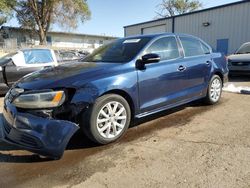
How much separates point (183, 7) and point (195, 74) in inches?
1841

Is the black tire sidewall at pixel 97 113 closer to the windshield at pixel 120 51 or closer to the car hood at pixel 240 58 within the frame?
the windshield at pixel 120 51

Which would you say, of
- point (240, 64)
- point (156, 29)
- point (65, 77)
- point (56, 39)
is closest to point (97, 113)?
point (65, 77)

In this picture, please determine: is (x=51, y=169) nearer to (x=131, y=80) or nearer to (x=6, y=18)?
(x=131, y=80)

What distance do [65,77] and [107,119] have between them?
31.8 inches

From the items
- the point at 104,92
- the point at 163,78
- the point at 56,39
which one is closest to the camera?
the point at 104,92

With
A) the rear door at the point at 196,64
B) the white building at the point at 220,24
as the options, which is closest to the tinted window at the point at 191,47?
the rear door at the point at 196,64

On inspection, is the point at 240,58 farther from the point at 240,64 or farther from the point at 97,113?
the point at 97,113

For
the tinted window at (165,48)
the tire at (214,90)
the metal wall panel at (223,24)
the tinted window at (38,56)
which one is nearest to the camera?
the tinted window at (165,48)

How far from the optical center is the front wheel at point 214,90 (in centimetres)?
579

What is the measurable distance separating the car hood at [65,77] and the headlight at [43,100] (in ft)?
0.39

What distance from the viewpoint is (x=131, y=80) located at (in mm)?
4008

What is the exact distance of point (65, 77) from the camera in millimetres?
3621

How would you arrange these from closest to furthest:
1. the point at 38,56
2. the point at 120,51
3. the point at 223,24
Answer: the point at 120,51 < the point at 38,56 < the point at 223,24

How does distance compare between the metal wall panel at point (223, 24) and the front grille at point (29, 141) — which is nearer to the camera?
the front grille at point (29, 141)
